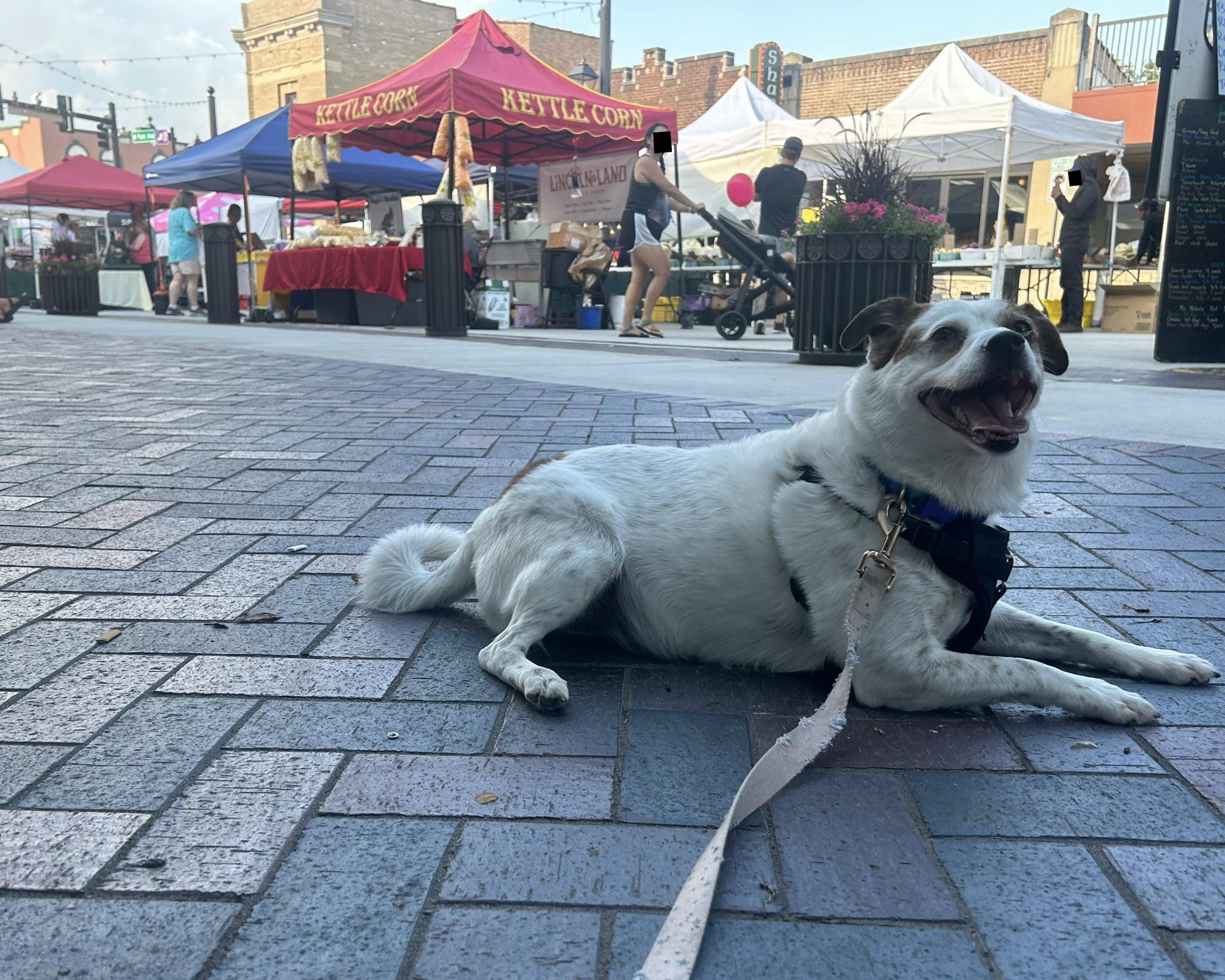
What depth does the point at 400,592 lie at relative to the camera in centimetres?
277

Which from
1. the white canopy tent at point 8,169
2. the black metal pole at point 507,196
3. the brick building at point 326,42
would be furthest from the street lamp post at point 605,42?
the brick building at point 326,42

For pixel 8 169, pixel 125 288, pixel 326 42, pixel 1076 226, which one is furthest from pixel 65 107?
pixel 1076 226

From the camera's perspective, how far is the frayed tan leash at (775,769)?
1326 mm

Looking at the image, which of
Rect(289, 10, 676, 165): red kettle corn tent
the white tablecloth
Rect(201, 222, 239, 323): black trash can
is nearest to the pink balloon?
Rect(289, 10, 676, 165): red kettle corn tent

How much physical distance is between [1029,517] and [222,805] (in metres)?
3.12

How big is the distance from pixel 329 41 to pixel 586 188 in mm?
33804

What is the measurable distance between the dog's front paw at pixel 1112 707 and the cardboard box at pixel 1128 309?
14.7 m

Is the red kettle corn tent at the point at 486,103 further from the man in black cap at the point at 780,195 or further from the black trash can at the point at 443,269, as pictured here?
the man in black cap at the point at 780,195

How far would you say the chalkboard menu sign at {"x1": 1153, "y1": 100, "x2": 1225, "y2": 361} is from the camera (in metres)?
8.56

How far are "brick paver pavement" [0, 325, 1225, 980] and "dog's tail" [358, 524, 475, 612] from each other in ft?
0.18

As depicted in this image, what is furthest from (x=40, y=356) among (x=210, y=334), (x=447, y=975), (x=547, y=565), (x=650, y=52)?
(x=650, y=52)

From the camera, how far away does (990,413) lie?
7.11 ft

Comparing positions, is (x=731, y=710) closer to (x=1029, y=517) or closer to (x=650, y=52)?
(x=1029, y=517)

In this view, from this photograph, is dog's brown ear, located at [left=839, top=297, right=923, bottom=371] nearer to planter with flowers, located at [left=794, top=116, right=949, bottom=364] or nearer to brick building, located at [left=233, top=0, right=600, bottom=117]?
planter with flowers, located at [left=794, top=116, right=949, bottom=364]
